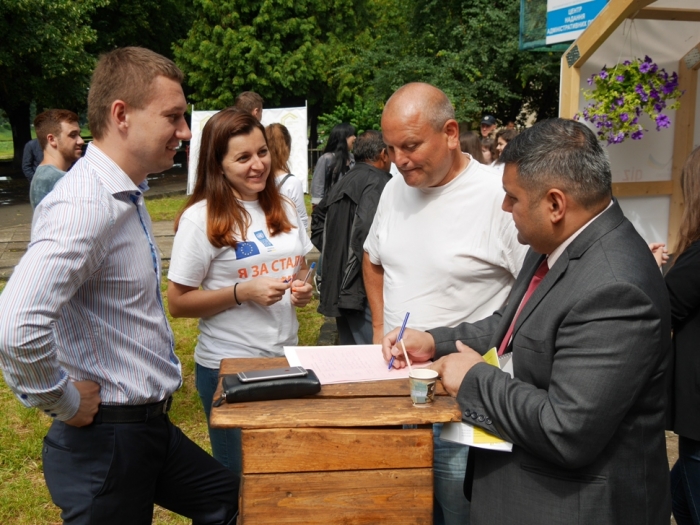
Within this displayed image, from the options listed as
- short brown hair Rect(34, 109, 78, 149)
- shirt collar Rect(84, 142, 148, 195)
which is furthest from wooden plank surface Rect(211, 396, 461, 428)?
short brown hair Rect(34, 109, 78, 149)

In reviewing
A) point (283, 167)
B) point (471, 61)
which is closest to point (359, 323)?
point (283, 167)

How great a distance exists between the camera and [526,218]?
181 centimetres

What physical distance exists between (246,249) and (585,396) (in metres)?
1.75

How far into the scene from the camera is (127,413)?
7.07 feet

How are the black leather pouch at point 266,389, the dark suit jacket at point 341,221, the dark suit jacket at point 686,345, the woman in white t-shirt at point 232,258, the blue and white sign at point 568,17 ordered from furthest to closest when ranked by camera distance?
1. the blue and white sign at point 568,17
2. the dark suit jacket at point 341,221
3. the woman in white t-shirt at point 232,258
4. the dark suit jacket at point 686,345
5. the black leather pouch at point 266,389

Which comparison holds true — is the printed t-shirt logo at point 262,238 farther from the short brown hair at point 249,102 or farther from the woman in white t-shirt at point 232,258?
the short brown hair at point 249,102

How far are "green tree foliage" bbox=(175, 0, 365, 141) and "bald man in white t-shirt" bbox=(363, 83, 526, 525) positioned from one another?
2701cm

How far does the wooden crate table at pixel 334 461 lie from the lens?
5.74 feet

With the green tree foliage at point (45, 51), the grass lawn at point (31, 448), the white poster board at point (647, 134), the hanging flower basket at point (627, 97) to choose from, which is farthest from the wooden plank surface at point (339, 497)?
the green tree foliage at point (45, 51)

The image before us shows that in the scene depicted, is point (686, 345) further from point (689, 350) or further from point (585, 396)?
point (585, 396)

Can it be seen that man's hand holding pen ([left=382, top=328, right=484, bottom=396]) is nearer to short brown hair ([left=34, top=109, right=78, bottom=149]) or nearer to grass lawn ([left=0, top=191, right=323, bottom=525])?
grass lawn ([left=0, top=191, right=323, bottom=525])

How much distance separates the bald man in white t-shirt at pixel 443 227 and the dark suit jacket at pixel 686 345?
0.60 m

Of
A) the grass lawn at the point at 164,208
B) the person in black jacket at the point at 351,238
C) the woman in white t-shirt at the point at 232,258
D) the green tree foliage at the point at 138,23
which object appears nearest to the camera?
the woman in white t-shirt at the point at 232,258

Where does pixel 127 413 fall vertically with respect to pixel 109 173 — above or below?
below
